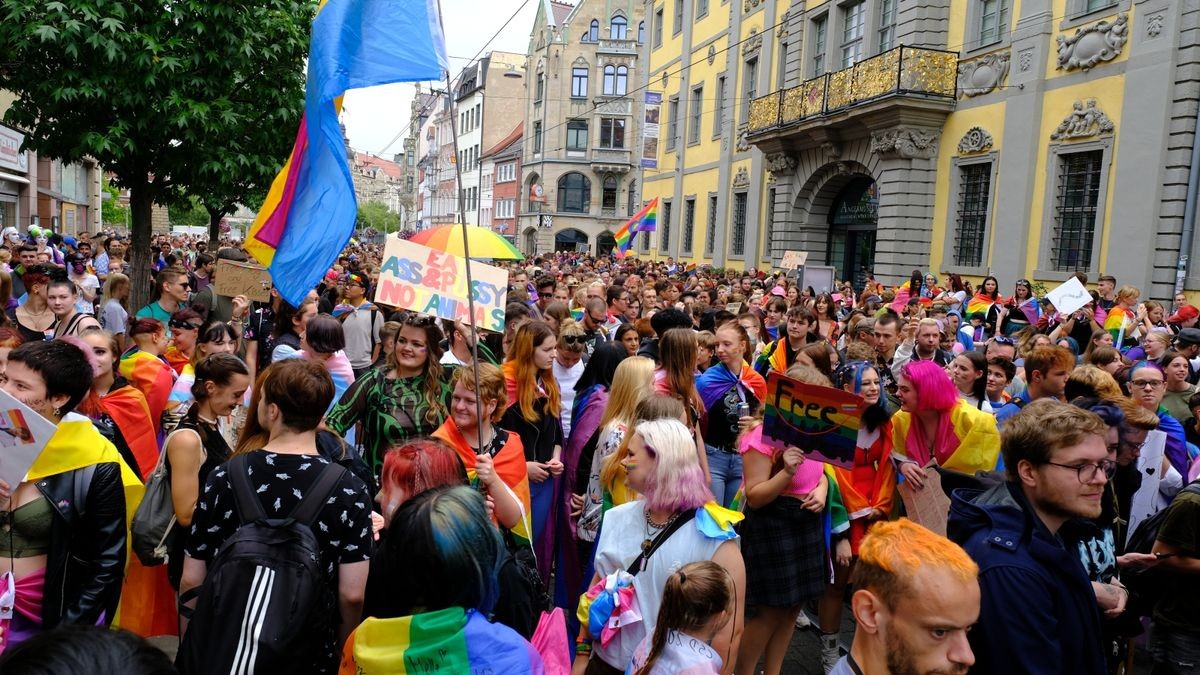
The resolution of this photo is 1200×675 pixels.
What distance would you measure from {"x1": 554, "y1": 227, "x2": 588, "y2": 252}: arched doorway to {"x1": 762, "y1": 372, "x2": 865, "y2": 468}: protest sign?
59714mm

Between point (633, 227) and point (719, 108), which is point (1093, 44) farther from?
point (719, 108)

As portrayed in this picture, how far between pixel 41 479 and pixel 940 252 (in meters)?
19.7

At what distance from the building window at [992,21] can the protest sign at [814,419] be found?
1707 centimetres

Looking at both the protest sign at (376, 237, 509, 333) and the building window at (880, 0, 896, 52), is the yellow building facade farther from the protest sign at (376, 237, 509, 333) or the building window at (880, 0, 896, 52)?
the protest sign at (376, 237, 509, 333)

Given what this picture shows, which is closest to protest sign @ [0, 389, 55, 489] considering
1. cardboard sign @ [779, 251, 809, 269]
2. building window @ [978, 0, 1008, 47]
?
cardboard sign @ [779, 251, 809, 269]

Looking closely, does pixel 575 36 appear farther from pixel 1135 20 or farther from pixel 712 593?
pixel 712 593

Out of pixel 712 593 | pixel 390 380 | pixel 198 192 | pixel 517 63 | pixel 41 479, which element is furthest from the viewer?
pixel 517 63

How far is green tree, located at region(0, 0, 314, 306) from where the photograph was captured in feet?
29.6

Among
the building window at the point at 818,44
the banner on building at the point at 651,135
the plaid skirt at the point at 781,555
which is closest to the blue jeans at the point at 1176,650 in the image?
the plaid skirt at the point at 781,555

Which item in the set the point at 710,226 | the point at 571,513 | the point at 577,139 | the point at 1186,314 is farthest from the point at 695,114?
the point at 577,139

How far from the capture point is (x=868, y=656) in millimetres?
2178

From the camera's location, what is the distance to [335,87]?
13.9 ft

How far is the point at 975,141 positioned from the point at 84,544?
19.1 m

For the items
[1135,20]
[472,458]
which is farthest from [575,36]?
[472,458]
